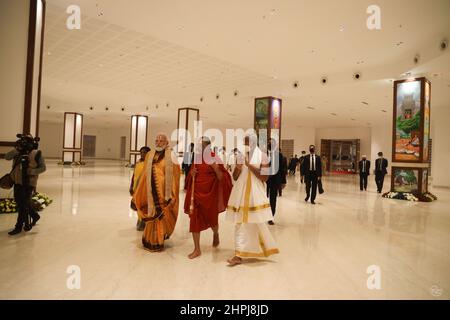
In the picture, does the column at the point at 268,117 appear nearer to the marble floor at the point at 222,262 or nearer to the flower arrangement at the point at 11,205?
the marble floor at the point at 222,262

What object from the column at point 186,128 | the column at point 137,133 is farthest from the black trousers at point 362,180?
the column at point 137,133

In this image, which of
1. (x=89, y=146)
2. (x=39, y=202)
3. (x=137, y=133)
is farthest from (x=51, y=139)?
(x=39, y=202)

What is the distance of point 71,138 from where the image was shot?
22.0 m

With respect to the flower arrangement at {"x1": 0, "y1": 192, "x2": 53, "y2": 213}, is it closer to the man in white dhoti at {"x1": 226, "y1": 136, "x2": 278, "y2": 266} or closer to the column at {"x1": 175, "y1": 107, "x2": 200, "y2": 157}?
the man in white dhoti at {"x1": 226, "y1": 136, "x2": 278, "y2": 266}

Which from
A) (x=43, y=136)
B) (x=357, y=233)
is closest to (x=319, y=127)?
(x=357, y=233)

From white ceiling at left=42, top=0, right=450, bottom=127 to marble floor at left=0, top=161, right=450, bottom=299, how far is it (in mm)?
4132

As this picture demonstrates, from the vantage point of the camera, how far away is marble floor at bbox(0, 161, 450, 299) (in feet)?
8.85

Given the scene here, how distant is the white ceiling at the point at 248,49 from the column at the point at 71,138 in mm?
7472

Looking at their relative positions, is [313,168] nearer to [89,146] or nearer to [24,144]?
[24,144]

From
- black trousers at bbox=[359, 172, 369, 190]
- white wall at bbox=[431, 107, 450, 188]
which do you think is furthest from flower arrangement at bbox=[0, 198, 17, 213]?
white wall at bbox=[431, 107, 450, 188]

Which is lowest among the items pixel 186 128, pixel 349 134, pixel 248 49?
pixel 186 128

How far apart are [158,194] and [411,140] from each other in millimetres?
8486

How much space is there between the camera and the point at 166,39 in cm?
827

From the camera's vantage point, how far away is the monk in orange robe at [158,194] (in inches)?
148
